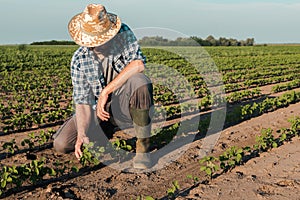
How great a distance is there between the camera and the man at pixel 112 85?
13.4 feet

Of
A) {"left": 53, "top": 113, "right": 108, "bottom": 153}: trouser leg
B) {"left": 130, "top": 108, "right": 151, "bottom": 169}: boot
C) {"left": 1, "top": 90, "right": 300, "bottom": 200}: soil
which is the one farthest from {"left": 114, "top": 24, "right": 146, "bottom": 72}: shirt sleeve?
{"left": 1, "top": 90, "right": 300, "bottom": 200}: soil

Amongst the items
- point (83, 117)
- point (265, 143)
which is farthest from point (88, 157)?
point (265, 143)

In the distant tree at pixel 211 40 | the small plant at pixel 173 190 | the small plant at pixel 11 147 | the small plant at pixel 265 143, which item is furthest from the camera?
the distant tree at pixel 211 40

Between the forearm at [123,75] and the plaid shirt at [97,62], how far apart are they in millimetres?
67

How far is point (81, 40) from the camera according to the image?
3.81 meters

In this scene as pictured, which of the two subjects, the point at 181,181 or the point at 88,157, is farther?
the point at 88,157

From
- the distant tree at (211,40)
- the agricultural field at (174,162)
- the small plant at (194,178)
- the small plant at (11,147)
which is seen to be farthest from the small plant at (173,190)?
the distant tree at (211,40)

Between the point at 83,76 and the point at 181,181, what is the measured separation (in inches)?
59.1

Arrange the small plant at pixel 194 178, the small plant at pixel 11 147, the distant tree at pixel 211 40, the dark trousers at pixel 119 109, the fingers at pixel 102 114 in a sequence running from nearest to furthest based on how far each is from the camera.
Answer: the small plant at pixel 194 178 < the fingers at pixel 102 114 < the dark trousers at pixel 119 109 < the small plant at pixel 11 147 < the distant tree at pixel 211 40

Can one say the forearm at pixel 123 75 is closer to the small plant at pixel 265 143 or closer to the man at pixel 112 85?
the man at pixel 112 85

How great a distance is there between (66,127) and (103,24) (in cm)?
137

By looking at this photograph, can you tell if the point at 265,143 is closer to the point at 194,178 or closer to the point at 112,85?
the point at 194,178

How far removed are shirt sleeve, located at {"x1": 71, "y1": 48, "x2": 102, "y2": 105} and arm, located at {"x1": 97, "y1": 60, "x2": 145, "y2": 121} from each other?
9.3 inches

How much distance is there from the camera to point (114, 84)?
13.4 ft
